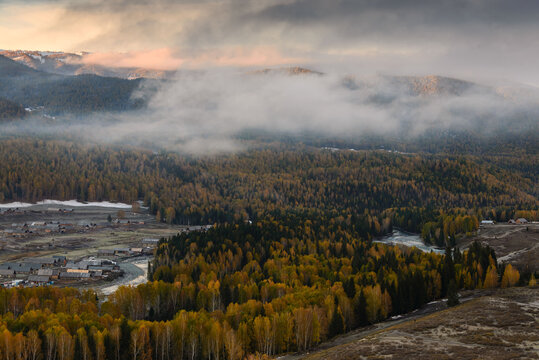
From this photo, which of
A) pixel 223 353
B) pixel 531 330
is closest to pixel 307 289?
pixel 223 353

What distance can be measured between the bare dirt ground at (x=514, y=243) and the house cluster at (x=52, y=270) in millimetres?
111534

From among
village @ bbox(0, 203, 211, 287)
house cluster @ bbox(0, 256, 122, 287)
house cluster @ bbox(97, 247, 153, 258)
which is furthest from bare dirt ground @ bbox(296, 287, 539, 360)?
house cluster @ bbox(97, 247, 153, 258)

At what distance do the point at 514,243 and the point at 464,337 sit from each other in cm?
9432

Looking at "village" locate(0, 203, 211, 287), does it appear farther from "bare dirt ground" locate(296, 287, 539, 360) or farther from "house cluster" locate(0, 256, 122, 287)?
"bare dirt ground" locate(296, 287, 539, 360)

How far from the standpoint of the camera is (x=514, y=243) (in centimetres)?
14925

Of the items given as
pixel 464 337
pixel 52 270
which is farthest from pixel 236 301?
pixel 52 270

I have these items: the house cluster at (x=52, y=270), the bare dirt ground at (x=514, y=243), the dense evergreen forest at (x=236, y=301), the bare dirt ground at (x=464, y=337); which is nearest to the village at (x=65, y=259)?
the house cluster at (x=52, y=270)

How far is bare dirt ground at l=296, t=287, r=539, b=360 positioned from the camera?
6162 centimetres

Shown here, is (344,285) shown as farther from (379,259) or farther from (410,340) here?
(410,340)

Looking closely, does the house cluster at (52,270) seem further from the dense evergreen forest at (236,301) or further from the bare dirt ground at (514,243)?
the bare dirt ground at (514,243)

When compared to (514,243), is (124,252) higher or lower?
lower

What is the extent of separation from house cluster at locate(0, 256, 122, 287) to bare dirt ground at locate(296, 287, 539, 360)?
83.7 metres

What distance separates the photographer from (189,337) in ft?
263

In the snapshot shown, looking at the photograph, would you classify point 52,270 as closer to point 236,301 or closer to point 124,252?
point 124,252
